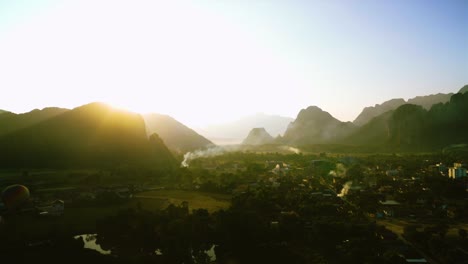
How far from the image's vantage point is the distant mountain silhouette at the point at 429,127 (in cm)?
15325

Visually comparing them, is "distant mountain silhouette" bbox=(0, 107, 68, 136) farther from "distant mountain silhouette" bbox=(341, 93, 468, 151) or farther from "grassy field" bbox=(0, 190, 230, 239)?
"distant mountain silhouette" bbox=(341, 93, 468, 151)

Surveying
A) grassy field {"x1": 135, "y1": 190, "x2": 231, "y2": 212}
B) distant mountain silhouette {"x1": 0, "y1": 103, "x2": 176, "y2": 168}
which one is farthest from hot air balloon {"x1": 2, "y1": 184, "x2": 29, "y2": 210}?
distant mountain silhouette {"x1": 0, "y1": 103, "x2": 176, "y2": 168}

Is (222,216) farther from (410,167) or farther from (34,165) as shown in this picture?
(34,165)

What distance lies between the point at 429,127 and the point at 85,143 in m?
147

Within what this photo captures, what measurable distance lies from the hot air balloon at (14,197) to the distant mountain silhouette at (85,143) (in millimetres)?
45764

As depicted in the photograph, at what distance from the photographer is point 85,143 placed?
115562 mm

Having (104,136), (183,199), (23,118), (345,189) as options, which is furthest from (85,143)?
(345,189)

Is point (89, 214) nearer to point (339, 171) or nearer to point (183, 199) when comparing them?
point (183, 199)

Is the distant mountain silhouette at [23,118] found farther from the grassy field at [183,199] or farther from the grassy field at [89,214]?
the grassy field at [89,214]

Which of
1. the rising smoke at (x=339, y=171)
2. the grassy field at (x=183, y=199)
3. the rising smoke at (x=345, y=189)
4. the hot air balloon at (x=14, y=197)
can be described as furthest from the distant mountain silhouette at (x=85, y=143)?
the rising smoke at (x=345, y=189)

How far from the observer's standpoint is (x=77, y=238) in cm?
4122

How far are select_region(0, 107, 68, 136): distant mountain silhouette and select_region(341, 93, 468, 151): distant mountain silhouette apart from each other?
14635 centimetres

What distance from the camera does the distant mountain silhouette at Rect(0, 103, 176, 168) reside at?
103m

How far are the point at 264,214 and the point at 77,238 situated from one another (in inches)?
918
